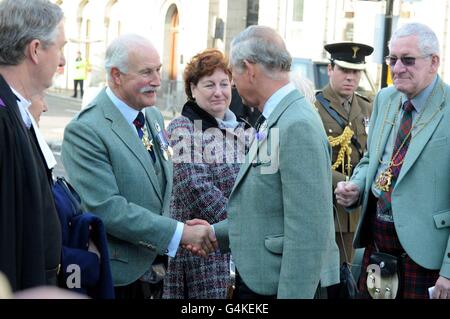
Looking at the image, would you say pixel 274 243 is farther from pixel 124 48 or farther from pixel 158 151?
pixel 124 48

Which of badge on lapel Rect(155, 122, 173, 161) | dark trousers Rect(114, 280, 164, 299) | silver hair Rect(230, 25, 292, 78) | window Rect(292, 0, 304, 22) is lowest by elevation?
dark trousers Rect(114, 280, 164, 299)

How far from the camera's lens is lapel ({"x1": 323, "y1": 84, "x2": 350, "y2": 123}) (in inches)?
285

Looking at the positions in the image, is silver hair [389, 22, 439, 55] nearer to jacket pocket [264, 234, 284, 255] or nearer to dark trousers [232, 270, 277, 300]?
jacket pocket [264, 234, 284, 255]

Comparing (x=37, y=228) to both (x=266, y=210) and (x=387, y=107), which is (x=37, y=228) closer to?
(x=266, y=210)

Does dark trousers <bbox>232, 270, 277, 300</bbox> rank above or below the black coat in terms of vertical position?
below

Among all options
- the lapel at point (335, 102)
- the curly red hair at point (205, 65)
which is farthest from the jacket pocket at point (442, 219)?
the lapel at point (335, 102)

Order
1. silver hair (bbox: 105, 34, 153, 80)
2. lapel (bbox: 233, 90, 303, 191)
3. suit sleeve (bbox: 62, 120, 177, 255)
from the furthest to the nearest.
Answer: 1. silver hair (bbox: 105, 34, 153, 80)
2. suit sleeve (bbox: 62, 120, 177, 255)
3. lapel (bbox: 233, 90, 303, 191)

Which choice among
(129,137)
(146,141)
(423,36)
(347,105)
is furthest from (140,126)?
(347,105)

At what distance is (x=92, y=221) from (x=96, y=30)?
46057mm

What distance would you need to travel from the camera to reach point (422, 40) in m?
4.91

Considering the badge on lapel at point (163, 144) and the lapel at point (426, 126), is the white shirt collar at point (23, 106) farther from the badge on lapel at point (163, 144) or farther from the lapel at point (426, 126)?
the lapel at point (426, 126)

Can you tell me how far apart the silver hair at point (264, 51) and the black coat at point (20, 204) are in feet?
4.14

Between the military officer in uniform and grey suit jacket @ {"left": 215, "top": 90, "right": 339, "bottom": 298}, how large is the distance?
2693 millimetres

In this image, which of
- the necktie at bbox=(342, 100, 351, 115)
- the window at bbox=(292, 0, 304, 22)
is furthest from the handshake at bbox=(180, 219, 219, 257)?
the window at bbox=(292, 0, 304, 22)
